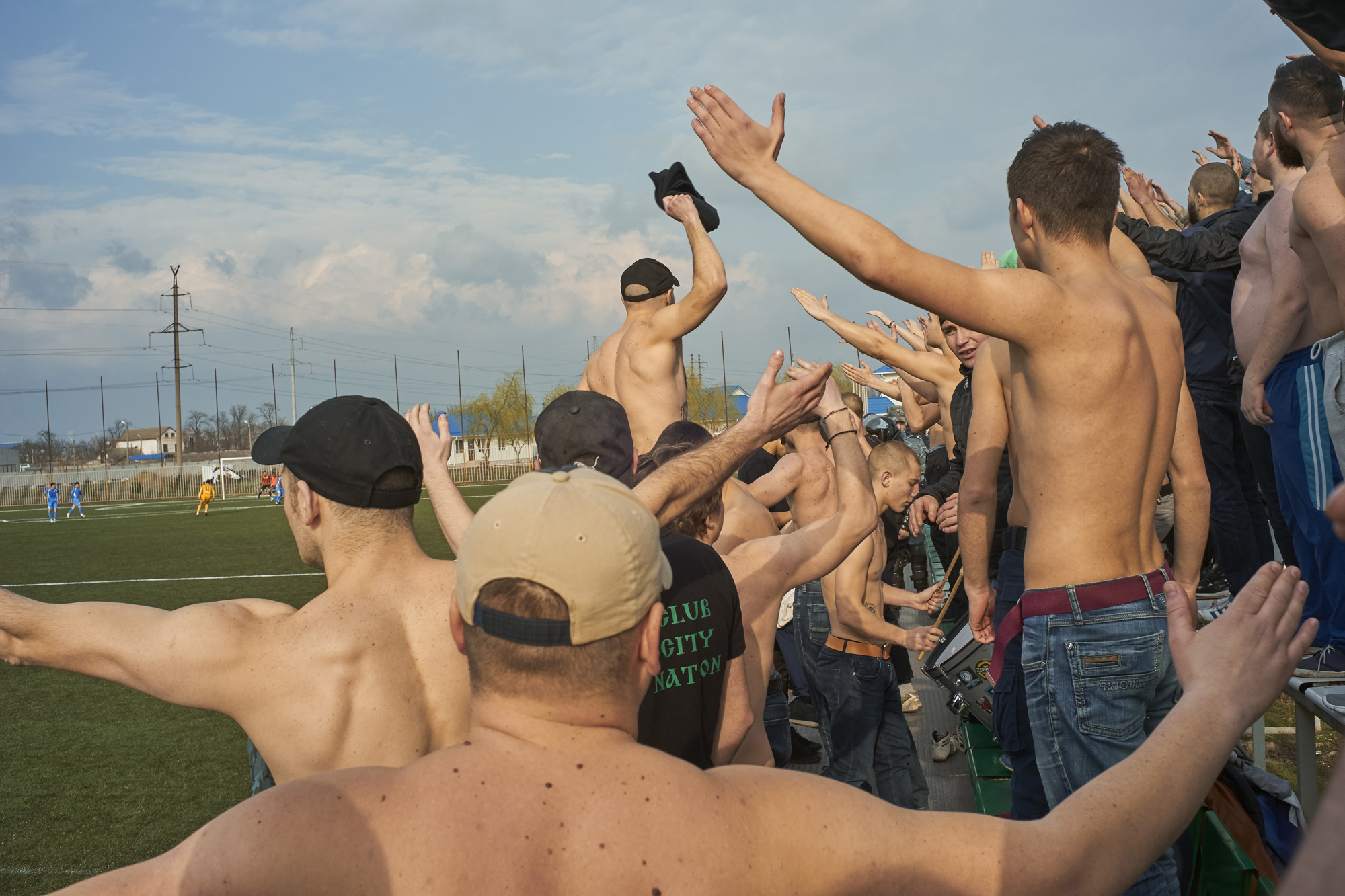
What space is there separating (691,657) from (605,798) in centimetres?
113

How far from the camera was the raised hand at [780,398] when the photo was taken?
2.74 metres

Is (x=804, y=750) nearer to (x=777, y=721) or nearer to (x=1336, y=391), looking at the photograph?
(x=777, y=721)

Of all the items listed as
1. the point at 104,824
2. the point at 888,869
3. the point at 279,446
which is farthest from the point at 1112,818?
the point at 104,824

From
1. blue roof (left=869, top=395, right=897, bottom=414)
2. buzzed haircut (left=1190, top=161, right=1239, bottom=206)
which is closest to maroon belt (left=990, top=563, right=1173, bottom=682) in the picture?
buzzed haircut (left=1190, top=161, right=1239, bottom=206)

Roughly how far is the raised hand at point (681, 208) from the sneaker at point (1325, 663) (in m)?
3.17

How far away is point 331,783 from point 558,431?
1673 millimetres

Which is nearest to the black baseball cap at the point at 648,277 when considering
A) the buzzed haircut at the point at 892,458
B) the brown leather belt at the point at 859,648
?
the buzzed haircut at the point at 892,458

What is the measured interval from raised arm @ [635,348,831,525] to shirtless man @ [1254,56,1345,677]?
1740mm

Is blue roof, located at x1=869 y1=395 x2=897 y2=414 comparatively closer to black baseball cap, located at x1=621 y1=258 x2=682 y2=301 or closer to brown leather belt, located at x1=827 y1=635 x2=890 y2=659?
black baseball cap, located at x1=621 y1=258 x2=682 y2=301

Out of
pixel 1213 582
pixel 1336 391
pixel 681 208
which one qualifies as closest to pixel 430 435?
pixel 681 208

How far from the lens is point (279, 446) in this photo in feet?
8.92

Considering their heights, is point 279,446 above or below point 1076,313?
below

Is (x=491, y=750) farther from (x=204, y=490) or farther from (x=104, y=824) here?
(x=204, y=490)

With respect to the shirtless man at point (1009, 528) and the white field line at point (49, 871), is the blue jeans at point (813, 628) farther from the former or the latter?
the white field line at point (49, 871)
